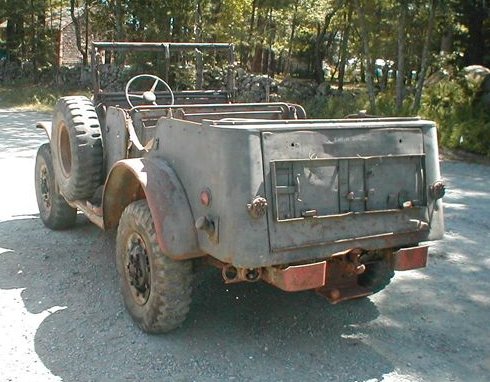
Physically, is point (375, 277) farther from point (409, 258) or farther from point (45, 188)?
point (45, 188)

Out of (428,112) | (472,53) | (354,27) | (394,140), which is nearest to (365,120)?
(394,140)

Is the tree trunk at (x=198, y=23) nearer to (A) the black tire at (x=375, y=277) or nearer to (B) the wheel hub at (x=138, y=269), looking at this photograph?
(A) the black tire at (x=375, y=277)

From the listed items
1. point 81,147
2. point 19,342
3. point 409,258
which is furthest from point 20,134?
point 409,258

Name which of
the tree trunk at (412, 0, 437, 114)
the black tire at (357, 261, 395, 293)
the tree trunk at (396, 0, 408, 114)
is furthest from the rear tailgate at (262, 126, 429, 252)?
the tree trunk at (396, 0, 408, 114)

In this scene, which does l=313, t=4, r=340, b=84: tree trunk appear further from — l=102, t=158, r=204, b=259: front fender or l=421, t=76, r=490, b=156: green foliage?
l=102, t=158, r=204, b=259: front fender

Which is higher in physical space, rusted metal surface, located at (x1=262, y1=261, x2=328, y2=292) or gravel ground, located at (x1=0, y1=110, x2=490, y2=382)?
rusted metal surface, located at (x1=262, y1=261, x2=328, y2=292)

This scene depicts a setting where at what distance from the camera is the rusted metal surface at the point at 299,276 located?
3504mm

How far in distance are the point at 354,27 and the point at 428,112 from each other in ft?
23.2

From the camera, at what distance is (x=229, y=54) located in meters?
6.45

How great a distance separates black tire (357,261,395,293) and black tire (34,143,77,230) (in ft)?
10.1

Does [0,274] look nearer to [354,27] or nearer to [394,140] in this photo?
[394,140]

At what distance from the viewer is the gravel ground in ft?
12.2

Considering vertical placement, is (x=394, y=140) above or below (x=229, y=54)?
below

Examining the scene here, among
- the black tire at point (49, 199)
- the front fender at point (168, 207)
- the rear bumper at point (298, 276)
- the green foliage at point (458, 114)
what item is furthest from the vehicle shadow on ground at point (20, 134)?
the rear bumper at point (298, 276)
